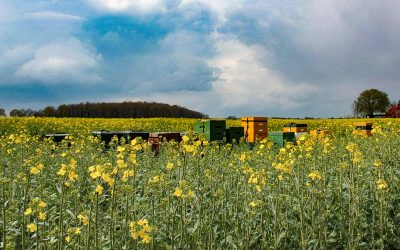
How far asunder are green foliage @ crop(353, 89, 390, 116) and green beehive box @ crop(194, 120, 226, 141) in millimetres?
56170

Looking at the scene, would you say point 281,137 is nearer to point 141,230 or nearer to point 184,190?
point 184,190

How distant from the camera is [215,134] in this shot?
1578 centimetres

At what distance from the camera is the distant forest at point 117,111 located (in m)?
42.9

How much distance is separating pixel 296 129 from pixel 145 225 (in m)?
16.3

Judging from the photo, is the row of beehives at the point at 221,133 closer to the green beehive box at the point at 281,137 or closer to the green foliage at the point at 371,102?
the green beehive box at the point at 281,137

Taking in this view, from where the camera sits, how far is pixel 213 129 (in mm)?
15711

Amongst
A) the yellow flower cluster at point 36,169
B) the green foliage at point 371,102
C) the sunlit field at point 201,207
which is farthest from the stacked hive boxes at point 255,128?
the green foliage at point 371,102

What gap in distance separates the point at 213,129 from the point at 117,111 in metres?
29.2

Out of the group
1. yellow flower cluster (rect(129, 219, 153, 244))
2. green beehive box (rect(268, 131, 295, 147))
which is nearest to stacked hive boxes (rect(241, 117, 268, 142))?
green beehive box (rect(268, 131, 295, 147))

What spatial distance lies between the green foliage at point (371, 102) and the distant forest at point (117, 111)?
3341 centimetres

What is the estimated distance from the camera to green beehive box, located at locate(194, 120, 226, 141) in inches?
615

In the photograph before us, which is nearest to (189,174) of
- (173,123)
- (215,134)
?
(215,134)

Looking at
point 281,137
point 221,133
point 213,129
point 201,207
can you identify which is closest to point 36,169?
point 201,207

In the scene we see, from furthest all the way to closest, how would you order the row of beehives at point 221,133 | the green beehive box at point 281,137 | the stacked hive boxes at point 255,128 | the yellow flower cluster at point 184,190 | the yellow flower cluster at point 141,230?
the stacked hive boxes at point 255,128 < the green beehive box at point 281,137 < the row of beehives at point 221,133 < the yellow flower cluster at point 184,190 < the yellow flower cluster at point 141,230
